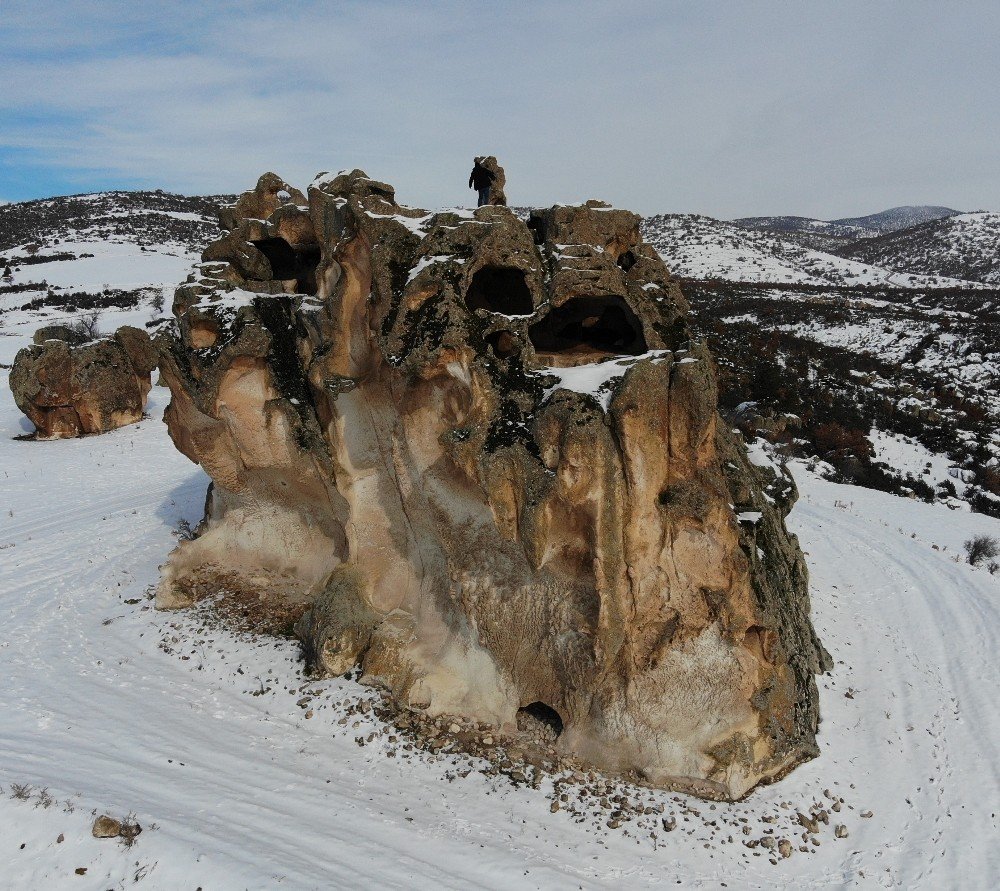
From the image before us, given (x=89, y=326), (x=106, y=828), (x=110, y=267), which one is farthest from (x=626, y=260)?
(x=110, y=267)

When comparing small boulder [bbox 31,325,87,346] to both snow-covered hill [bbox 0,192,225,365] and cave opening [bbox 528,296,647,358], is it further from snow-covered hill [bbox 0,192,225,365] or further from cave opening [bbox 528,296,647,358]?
cave opening [bbox 528,296,647,358]

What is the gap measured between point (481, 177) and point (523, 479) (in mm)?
7289

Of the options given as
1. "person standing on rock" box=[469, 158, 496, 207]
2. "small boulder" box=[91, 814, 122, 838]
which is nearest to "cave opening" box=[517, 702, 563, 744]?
"small boulder" box=[91, 814, 122, 838]

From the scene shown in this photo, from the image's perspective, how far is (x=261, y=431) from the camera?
12.1m

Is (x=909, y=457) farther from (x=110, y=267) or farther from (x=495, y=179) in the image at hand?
(x=110, y=267)

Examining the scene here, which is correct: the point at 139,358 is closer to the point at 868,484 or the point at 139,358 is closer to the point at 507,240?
the point at 507,240

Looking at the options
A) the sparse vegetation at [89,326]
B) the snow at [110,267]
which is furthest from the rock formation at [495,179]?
the snow at [110,267]

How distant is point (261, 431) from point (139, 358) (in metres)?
21.8

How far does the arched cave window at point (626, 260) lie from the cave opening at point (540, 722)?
7.31 m

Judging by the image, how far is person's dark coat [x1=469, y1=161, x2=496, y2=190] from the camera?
41.3ft

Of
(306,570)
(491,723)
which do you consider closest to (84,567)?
(306,570)

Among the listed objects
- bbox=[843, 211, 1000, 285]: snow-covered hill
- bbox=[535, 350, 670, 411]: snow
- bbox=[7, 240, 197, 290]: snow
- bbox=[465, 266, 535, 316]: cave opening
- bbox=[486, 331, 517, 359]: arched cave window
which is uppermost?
bbox=[843, 211, 1000, 285]: snow-covered hill

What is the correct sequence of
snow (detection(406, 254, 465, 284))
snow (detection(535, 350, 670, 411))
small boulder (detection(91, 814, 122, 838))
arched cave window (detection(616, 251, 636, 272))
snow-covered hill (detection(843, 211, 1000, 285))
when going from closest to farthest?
small boulder (detection(91, 814, 122, 838))
snow (detection(535, 350, 670, 411))
snow (detection(406, 254, 465, 284))
arched cave window (detection(616, 251, 636, 272))
snow-covered hill (detection(843, 211, 1000, 285))

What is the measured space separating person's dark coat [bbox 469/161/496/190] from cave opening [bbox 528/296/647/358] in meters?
3.62
